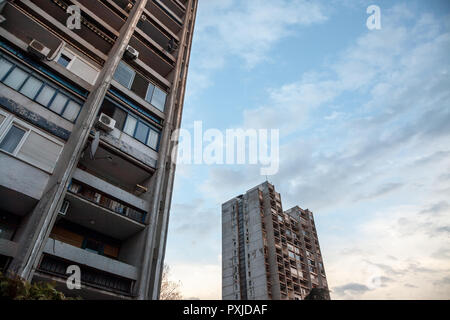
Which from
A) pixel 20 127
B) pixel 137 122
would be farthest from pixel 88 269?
pixel 137 122

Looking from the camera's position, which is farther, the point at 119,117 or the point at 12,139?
the point at 119,117

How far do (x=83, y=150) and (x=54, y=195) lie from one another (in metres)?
3.61

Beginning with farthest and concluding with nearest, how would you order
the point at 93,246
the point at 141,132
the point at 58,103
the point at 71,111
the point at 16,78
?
the point at 141,132 < the point at 71,111 < the point at 93,246 < the point at 58,103 < the point at 16,78

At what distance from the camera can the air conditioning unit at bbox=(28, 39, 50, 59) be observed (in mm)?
13578

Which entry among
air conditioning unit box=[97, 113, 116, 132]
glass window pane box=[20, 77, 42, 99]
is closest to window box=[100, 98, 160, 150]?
air conditioning unit box=[97, 113, 116, 132]

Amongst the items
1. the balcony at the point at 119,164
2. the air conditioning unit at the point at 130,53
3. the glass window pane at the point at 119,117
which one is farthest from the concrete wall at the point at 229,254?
the air conditioning unit at the point at 130,53

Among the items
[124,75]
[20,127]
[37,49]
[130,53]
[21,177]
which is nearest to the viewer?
[21,177]

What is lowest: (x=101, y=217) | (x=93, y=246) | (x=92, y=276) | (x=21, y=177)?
(x=92, y=276)

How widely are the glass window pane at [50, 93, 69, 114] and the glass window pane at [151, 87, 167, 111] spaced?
234 inches

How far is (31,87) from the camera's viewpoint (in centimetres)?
1331

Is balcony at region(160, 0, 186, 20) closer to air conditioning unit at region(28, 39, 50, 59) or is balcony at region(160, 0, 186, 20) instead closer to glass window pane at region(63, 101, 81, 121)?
air conditioning unit at region(28, 39, 50, 59)

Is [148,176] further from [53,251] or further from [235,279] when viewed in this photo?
[235,279]

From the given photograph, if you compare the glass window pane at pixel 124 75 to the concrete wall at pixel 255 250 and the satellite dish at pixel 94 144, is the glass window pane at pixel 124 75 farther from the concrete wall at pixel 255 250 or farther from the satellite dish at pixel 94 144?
the concrete wall at pixel 255 250

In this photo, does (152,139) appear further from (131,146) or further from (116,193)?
(116,193)
